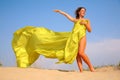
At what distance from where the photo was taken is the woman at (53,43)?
8.20m

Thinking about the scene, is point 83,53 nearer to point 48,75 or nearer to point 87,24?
point 87,24

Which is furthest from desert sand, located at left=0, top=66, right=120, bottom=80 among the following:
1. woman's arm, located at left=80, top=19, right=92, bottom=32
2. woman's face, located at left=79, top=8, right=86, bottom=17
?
woman's face, located at left=79, top=8, right=86, bottom=17

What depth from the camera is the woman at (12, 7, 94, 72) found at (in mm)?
8195

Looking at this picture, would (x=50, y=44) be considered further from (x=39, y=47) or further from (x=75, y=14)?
(x=75, y=14)

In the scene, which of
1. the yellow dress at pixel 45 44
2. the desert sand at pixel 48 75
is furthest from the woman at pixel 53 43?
the desert sand at pixel 48 75

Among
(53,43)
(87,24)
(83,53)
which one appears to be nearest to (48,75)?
(83,53)

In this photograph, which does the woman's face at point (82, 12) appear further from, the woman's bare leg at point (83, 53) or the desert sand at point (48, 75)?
the desert sand at point (48, 75)

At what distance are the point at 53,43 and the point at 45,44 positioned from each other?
27 cm

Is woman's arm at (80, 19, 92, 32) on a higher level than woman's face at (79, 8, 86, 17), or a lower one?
lower

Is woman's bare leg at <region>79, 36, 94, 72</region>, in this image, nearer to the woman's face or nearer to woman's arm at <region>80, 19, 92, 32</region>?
woman's arm at <region>80, 19, 92, 32</region>

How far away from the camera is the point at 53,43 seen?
29.0 ft

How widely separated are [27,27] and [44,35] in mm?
715

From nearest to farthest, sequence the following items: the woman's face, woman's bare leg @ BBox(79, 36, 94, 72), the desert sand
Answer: the desert sand
woman's bare leg @ BBox(79, 36, 94, 72)
the woman's face

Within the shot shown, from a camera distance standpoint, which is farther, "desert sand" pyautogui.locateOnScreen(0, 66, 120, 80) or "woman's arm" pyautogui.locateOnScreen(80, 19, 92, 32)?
"woman's arm" pyautogui.locateOnScreen(80, 19, 92, 32)
